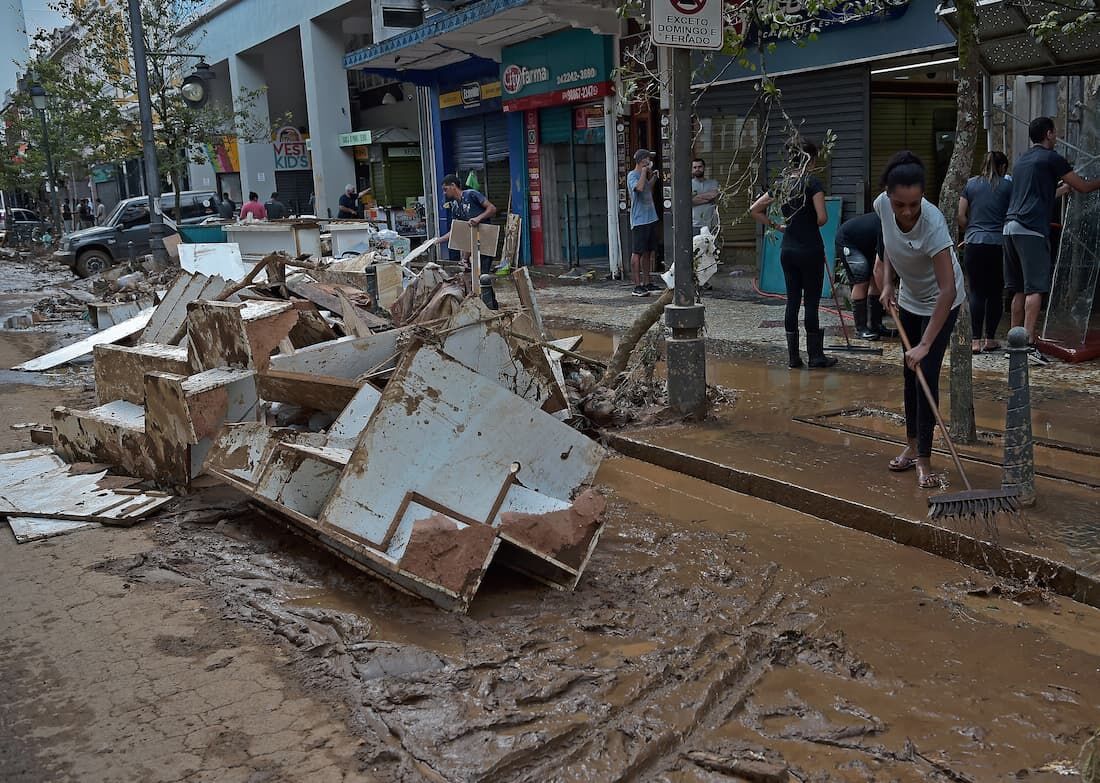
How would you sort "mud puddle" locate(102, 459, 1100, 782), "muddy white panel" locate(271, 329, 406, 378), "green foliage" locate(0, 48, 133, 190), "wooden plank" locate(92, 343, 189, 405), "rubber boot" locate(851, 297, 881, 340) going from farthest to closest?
"green foliage" locate(0, 48, 133, 190) < "rubber boot" locate(851, 297, 881, 340) < "wooden plank" locate(92, 343, 189, 405) < "muddy white panel" locate(271, 329, 406, 378) < "mud puddle" locate(102, 459, 1100, 782)

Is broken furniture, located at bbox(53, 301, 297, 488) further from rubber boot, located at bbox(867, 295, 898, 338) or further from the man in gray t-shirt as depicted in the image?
the man in gray t-shirt

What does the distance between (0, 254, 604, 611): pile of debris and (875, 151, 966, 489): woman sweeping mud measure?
6.33 ft

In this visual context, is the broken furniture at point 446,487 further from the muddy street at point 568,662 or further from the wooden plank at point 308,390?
the wooden plank at point 308,390

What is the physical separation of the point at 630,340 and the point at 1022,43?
14.0 ft

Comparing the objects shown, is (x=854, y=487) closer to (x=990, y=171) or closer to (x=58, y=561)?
(x=58, y=561)

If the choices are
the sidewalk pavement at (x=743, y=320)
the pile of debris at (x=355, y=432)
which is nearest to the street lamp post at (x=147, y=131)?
the sidewalk pavement at (x=743, y=320)

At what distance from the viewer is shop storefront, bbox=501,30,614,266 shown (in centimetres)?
1759

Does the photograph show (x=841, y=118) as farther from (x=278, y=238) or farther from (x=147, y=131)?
(x=147, y=131)

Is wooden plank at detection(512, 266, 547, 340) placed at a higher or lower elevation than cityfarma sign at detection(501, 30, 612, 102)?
lower

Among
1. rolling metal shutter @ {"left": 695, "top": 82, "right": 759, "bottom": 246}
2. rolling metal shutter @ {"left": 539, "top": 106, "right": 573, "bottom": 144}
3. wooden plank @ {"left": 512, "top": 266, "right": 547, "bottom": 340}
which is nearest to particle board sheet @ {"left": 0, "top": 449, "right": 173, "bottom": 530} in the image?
wooden plank @ {"left": 512, "top": 266, "right": 547, "bottom": 340}

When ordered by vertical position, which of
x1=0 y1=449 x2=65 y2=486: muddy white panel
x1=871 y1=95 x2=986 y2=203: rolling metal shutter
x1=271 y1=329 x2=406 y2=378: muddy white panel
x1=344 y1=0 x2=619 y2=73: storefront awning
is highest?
x1=344 y1=0 x2=619 y2=73: storefront awning

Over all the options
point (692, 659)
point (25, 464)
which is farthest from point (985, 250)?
point (25, 464)

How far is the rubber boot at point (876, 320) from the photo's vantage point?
9.91m

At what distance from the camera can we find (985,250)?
863 centimetres
